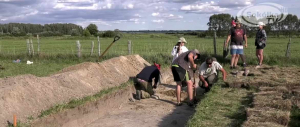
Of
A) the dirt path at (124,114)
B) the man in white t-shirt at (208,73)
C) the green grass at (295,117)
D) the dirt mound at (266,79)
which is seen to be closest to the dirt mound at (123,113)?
the dirt path at (124,114)

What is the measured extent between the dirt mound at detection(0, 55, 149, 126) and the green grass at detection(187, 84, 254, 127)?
2.75 m

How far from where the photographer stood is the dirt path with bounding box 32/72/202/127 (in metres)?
5.93

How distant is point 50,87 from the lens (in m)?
6.91

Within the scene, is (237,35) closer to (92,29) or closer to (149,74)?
(149,74)

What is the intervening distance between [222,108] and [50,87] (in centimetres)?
352

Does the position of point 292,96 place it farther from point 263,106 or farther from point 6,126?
point 6,126

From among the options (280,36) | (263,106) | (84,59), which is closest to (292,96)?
(263,106)

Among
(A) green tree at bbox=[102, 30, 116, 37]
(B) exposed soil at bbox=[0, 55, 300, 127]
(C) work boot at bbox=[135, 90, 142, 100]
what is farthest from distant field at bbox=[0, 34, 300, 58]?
(A) green tree at bbox=[102, 30, 116, 37]

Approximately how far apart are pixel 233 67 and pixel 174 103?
4.47 meters

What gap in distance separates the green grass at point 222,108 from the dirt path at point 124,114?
542mm

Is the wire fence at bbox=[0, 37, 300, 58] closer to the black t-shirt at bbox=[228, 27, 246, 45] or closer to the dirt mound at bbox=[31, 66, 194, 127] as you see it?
the black t-shirt at bbox=[228, 27, 246, 45]

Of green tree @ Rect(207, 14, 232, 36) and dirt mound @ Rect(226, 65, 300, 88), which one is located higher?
green tree @ Rect(207, 14, 232, 36)

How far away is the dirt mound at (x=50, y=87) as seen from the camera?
5.72 m

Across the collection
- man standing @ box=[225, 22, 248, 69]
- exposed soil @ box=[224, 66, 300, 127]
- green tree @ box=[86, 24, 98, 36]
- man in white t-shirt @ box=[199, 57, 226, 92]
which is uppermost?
green tree @ box=[86, 24, 98, 36]
